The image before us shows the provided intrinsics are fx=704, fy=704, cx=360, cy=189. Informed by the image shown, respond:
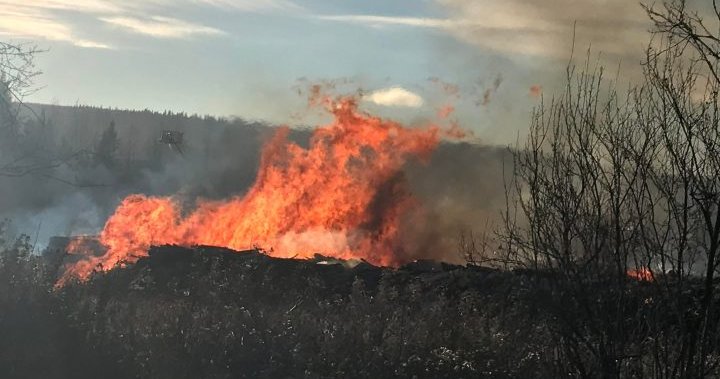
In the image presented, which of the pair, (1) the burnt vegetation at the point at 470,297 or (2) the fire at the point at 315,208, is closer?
(1) the burnt vegetation at the point at 470,297

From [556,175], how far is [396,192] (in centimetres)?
1740

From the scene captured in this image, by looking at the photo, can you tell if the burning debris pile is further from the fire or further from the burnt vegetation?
the fire

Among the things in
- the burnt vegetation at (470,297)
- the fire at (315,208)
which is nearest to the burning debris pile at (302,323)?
the burnt vegetation at (470,297)

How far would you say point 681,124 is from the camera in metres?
5.95

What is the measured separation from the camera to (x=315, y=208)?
2128cm

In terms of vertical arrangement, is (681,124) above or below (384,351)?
above

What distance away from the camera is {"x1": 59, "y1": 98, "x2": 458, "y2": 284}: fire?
20859 millimetres

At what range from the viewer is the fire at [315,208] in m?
20.9

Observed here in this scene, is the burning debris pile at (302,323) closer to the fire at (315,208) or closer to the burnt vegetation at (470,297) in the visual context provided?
the burnt vegetation at (470,297)

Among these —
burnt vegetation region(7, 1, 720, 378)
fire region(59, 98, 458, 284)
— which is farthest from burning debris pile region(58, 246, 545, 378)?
fire region(59, 98, 458, 284)

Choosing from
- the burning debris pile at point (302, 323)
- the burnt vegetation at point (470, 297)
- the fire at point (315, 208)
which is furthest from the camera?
the fire at point (315, 208)

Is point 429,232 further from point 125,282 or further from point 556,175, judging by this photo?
point 556,175

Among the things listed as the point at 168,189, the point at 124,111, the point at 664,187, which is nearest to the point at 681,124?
the point at 664,187

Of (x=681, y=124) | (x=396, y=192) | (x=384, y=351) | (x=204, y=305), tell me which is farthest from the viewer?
(x=396, y=192)
